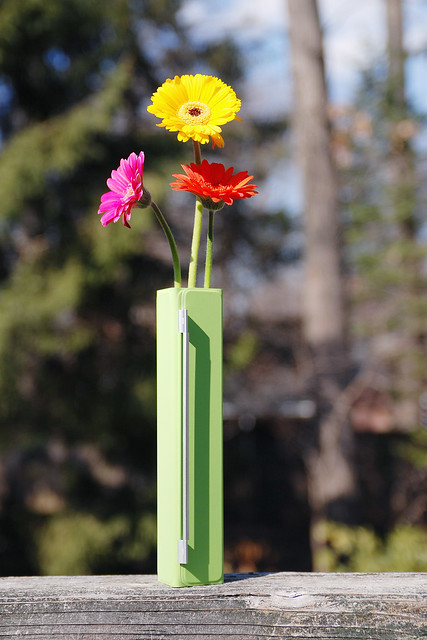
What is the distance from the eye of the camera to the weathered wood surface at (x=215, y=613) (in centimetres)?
88

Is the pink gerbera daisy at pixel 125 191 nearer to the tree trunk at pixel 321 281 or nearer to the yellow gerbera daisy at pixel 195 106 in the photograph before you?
the yellow gerbera daisy at pixel 195 106

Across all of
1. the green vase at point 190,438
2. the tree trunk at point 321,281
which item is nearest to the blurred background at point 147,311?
the tree trunk at point 321,281

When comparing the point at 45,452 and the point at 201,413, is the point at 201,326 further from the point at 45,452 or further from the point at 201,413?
the point at 45,452

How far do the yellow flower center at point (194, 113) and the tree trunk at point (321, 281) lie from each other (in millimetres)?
3353

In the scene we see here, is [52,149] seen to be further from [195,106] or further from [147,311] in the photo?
[195,106]

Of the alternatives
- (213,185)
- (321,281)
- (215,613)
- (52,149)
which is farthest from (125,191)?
(321,281)

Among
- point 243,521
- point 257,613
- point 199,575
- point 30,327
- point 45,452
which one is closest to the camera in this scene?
point 257,613

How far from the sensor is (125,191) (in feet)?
3.65

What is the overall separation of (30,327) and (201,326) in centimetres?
324

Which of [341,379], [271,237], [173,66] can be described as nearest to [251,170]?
[271,237]

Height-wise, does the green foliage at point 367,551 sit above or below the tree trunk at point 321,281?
below

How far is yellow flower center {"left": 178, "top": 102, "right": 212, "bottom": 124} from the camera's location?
1103 millimetres

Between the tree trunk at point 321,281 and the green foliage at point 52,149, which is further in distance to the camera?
the tree trunk at point 321,281

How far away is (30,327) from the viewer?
410 centimetres
